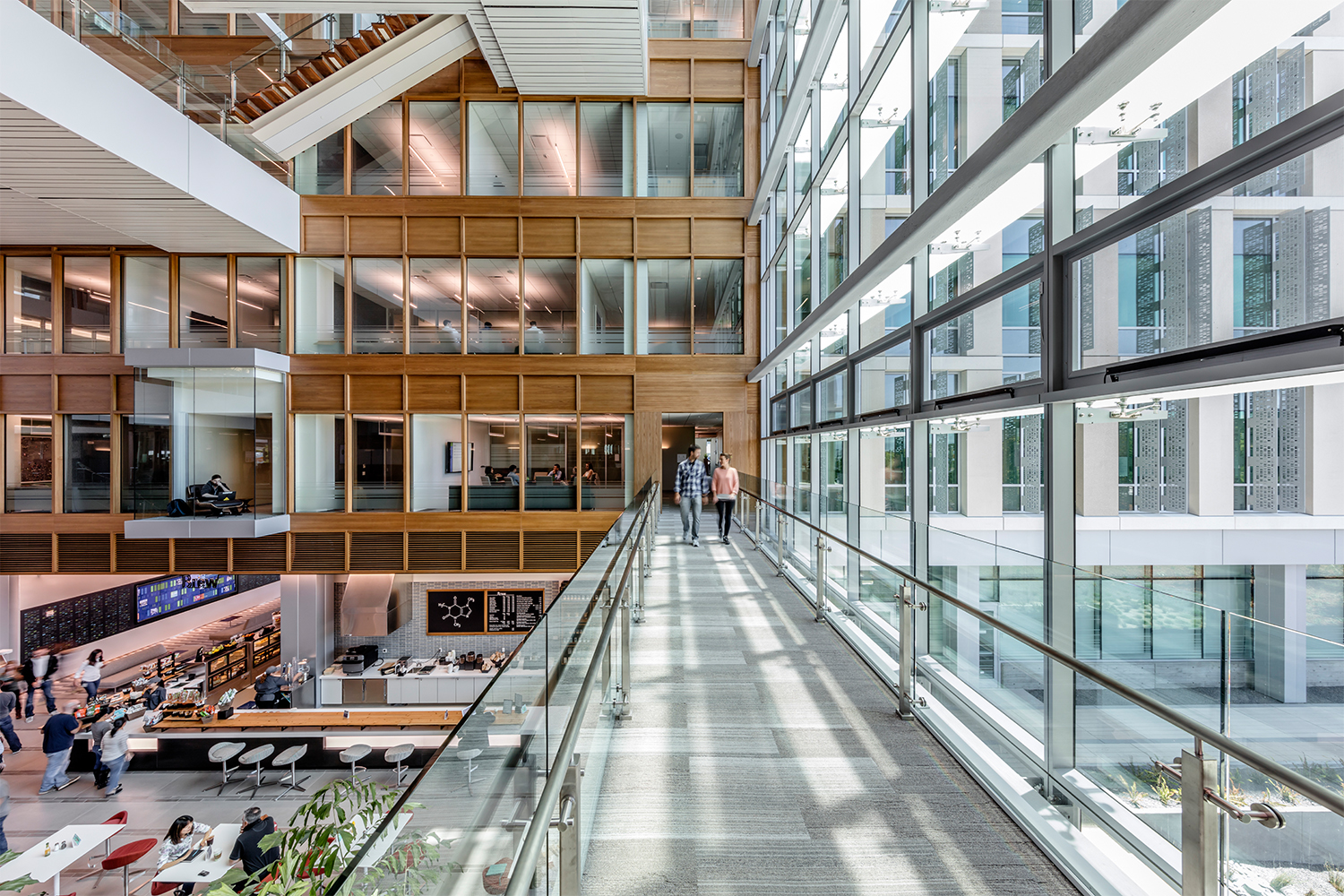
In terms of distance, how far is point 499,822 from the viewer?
139cm

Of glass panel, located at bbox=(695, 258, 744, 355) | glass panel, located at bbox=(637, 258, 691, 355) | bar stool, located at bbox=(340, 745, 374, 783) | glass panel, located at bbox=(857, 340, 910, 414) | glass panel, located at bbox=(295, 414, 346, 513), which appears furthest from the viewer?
glass panel, located at bbox=(695, 258, 744, 355)

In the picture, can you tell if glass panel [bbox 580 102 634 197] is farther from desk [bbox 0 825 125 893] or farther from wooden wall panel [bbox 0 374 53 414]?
desk [bbox 0 825 125 893]

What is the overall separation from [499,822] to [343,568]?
12.6 m

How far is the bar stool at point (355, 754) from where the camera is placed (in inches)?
387

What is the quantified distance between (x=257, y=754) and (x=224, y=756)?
48 centimetres

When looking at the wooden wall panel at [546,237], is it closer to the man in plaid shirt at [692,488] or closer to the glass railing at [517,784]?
the man in plaid shirt at [692,488]

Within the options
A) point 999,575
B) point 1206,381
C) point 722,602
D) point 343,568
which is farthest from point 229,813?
point 1206,381

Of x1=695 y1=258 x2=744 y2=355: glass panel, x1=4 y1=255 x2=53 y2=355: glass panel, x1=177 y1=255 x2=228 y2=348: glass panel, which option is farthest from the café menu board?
x1=4 y1=255 x2=53 y2=355: glass panel

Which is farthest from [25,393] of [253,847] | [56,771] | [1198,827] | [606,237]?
[1198,827]

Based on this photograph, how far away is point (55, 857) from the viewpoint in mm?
6660

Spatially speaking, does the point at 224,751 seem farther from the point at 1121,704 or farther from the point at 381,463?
the point at 1121,704

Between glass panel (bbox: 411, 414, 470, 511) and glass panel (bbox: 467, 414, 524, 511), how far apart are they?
22cm

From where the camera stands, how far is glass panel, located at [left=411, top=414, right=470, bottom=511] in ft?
40.3

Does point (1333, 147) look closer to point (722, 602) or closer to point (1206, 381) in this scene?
point (1206, 381)
